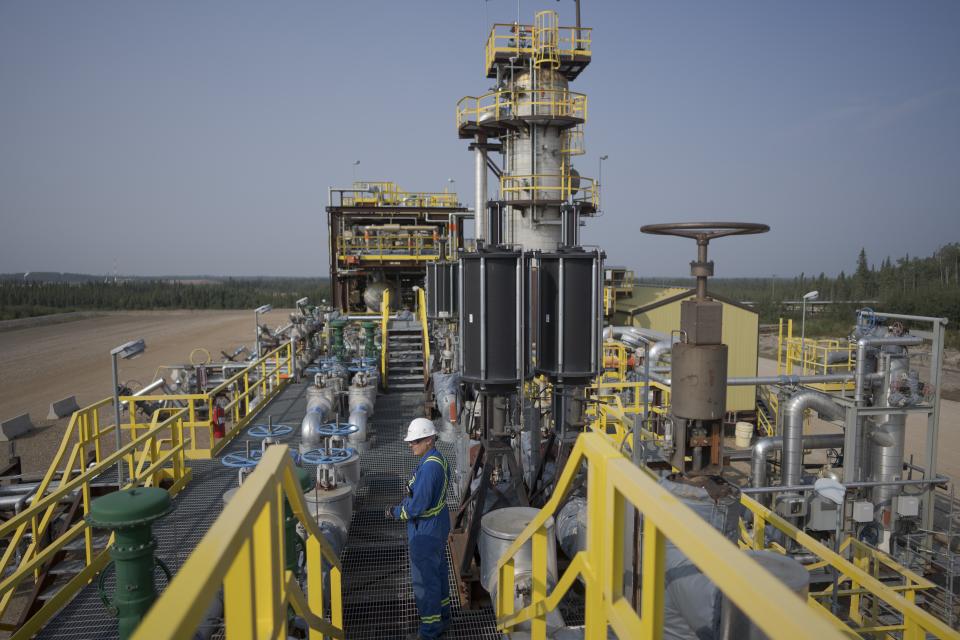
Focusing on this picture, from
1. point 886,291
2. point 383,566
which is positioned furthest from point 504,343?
point 886,291

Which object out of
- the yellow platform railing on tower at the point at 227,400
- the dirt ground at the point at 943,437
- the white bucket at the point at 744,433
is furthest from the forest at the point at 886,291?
the yellow platform railing on tower at the point at 227,400

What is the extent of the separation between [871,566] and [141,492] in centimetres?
1080

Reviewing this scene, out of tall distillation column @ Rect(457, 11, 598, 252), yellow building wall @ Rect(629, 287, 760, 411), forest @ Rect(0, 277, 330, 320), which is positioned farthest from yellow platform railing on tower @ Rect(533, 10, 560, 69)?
forest @ Rect(0, 277, 330, 320)

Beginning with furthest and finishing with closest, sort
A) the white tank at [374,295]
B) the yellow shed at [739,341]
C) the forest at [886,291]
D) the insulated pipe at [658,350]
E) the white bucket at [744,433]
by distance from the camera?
the forest at [886,291]
the white tank at [374,295]
the yellow shed at [739,341]
the white bucket at [744,433]
the insulated pipe at [658,350]

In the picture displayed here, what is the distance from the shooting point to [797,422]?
11.1 meters

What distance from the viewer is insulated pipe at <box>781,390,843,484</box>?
11055 mm

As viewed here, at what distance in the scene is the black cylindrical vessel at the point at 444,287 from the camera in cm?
1173

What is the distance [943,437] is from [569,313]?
82.9 ft

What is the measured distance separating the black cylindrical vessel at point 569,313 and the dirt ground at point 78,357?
1857 centimetres

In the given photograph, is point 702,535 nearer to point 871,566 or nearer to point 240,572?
point 240,572

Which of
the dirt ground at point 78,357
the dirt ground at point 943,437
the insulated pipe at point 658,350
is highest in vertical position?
the insulated pipe at point 658,350

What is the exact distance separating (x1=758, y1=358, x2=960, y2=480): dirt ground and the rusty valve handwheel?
19437 mm

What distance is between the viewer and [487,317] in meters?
5.36

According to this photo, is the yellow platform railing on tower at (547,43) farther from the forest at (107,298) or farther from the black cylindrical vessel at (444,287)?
the forest at (107,298)
